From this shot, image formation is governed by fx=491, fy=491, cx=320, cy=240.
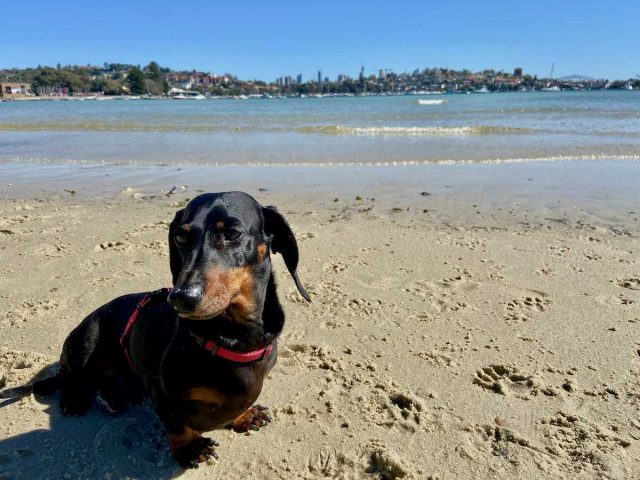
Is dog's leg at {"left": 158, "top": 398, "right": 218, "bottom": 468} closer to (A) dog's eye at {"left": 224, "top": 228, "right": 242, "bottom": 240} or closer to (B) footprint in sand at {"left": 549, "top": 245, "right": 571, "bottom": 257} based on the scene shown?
(A) dog's eye at {"left": 224, "top": 228, "right": 242, "bottom": 240}

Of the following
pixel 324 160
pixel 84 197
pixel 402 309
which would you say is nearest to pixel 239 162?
pixel 324 160

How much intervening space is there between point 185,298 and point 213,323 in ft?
1.37

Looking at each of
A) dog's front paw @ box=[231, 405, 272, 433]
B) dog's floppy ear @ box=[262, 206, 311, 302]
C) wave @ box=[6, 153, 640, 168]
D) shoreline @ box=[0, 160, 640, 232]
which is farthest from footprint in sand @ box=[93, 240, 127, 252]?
wave @ box=[6, 153, 640, 168]

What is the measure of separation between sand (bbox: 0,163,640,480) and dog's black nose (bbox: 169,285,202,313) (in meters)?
1.09

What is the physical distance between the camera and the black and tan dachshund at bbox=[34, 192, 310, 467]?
6.59ft

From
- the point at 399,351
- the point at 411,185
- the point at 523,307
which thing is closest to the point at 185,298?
the point at 399,351

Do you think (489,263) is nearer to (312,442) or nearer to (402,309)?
(402,309)

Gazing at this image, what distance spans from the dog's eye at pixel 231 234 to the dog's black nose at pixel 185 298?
1.20 ft

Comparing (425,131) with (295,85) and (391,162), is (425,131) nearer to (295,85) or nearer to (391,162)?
(391,162)

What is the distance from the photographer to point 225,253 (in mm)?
2074

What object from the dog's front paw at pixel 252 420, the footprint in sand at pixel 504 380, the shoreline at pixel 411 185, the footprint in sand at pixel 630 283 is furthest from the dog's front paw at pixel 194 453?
the shoreline at pixel 411 185

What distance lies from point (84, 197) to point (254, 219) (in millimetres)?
6538

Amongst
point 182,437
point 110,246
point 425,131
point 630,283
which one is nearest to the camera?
point 182,437

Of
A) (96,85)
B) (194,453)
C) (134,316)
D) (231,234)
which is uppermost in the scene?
(231,234)
